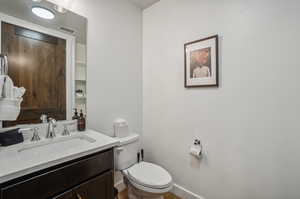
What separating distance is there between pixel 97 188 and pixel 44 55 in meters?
1.18

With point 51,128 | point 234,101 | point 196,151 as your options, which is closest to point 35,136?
point 51,128

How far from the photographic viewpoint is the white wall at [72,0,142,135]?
158 centimetres

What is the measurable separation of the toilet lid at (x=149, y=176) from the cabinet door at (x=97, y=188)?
286mm

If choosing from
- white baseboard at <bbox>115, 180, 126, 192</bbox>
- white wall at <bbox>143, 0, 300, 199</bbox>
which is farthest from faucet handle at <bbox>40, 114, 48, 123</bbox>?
white wall at <bbox>143, 0, 300, 199</bbox>

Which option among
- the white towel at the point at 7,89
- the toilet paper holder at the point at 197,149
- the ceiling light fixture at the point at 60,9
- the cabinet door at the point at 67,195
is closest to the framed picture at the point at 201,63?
the toilet paper holder at the point at 197,149

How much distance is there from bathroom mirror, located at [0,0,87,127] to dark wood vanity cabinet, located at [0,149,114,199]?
60 cm

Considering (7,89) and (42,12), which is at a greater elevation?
(42,12)

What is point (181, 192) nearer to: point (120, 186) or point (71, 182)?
point (120, 186)

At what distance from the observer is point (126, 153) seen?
5.17 feet

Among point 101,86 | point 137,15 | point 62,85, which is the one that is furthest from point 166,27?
point 62,85

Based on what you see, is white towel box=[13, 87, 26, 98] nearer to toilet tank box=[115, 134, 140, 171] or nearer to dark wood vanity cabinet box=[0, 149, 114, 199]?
dark wood vanity cabinet box=[0, 149, 114, 199]

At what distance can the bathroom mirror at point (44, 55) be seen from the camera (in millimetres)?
1142

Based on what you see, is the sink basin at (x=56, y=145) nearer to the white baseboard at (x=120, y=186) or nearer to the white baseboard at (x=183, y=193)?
the white baseboard at (x=120, y=186)

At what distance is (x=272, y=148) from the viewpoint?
118 centimetres
